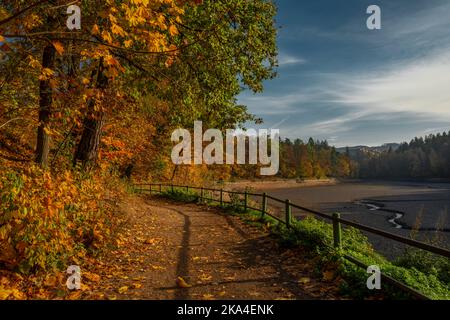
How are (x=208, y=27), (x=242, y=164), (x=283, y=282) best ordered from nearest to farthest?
(x=283, y=282) → (x=208, y=27) → (x=242, y=164)

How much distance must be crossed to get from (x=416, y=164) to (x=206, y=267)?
519ft

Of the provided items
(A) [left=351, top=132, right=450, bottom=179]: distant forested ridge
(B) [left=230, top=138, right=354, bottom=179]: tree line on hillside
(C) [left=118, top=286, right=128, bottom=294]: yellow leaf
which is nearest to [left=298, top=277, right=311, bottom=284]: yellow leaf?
(C) [left=118, top=286, right=128, bottom=294]: yellow leaf

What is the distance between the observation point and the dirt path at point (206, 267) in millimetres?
6379

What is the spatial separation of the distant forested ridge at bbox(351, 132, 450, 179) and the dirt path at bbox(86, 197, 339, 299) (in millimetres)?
138770

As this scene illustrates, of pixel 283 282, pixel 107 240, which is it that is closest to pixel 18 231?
pixel 107 240

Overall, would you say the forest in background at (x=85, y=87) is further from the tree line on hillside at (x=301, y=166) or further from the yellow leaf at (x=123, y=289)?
the tree line on hillside at (x=301, y=166)

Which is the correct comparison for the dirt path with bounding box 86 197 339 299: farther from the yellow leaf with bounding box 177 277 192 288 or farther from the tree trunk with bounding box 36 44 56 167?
the tree trunk with bounding box 36 44 56 167

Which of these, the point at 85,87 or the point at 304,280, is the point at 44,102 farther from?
the point at 304,280

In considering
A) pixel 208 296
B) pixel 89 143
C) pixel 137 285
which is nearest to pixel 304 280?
pixel 208 296

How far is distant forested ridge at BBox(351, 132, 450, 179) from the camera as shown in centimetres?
13126
